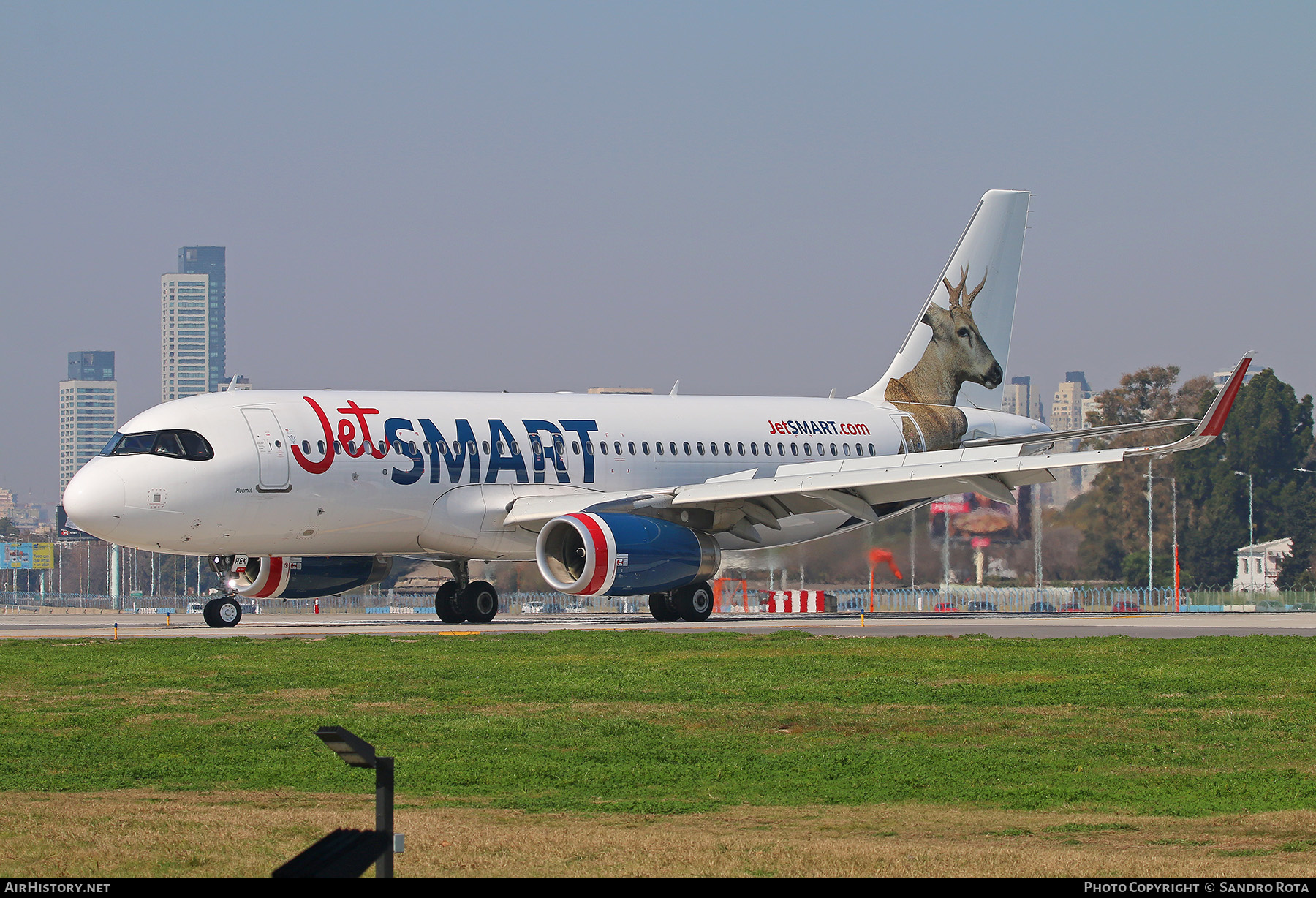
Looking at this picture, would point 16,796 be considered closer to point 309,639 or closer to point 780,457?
point 309,639

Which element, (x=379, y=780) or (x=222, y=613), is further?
(x=222, y=613)

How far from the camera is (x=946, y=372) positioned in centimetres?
4038

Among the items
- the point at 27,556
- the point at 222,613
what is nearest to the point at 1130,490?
the point at 222,613

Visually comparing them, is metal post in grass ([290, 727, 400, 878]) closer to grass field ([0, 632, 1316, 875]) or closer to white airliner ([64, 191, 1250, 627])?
grass field ([0, 632, 1316, 875])

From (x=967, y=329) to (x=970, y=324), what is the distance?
19 centimetres

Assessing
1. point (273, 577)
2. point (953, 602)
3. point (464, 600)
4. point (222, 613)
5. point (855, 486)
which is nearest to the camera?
point (855, 486)

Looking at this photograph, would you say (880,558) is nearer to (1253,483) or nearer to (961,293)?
(961,293)

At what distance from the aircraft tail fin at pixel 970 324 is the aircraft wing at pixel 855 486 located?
7.64m

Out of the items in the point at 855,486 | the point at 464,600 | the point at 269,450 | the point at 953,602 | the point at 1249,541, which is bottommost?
the point at 953,602

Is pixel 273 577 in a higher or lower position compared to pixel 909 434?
lower

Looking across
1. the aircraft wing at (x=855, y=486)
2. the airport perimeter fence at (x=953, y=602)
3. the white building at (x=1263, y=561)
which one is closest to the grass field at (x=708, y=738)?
the aircraft wing at (x=855, y=486)

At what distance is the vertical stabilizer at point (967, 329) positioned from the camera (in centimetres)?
4016

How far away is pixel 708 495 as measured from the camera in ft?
101
